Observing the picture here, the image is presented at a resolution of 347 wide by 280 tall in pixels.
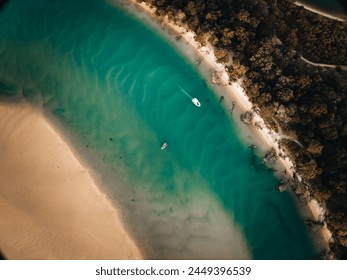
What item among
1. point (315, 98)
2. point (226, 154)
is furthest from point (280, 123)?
point (226, 154)

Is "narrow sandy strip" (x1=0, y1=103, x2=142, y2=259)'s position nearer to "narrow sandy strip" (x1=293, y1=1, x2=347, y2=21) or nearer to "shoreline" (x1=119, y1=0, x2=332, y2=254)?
"shoreline" (x1=119, y1=0, x2=332, y2=254)

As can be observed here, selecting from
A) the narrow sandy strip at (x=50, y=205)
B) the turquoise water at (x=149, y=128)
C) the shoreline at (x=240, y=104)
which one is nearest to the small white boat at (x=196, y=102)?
the turquoise water at (x=149, y=128)

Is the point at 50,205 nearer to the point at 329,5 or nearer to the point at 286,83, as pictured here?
the point at 286,83

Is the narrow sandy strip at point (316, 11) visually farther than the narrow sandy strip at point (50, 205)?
Yes

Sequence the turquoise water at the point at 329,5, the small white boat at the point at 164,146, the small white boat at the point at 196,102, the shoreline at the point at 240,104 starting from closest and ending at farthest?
the shoreline at the point at 240,104, the small white boat at the point at 164,146, the small white boat at the point at 196,102, the turquoise water at the point at 329,5

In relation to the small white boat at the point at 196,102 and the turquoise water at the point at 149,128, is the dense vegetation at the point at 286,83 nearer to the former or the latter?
the turquoise water at the point at 149,128

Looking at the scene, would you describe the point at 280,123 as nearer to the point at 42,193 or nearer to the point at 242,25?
the point at 242,25

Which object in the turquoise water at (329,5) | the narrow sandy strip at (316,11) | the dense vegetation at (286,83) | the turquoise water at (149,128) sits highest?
the turquoise water at (329,5)
